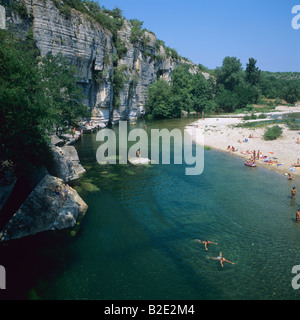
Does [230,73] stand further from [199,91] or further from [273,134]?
[273,134]

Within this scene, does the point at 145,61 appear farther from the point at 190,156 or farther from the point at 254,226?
the point at 254,226

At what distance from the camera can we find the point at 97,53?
4031cm

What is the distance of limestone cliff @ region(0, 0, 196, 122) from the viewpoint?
3041 cm

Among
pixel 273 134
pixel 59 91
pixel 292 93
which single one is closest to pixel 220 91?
pixel 292 93

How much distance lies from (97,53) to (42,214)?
34.0 meters

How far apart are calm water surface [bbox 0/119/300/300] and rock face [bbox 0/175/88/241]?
0.60 m

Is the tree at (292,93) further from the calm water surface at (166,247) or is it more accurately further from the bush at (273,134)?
the calm water surface at (166,247)

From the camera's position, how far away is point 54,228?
537 inches

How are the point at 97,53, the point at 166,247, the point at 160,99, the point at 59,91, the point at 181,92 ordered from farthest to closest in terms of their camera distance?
the point at 181,92
the point at 160,99
the point at 97,53
the point at 59,91
the point at 166,247

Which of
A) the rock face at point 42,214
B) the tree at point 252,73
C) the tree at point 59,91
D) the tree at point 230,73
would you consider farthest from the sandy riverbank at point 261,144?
the tree at point 252,73

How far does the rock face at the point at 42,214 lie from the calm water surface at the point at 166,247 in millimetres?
600

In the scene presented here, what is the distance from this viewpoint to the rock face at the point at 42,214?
42.4ft

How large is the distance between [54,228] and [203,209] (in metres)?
9.64
